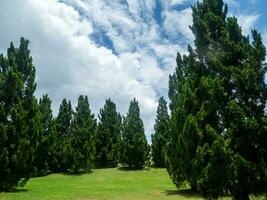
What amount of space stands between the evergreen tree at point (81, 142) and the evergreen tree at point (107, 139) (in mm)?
5851

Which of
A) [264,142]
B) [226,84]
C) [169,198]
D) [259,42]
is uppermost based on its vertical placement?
[259,42]

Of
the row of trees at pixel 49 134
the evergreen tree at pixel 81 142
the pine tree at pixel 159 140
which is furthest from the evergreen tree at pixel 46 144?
the pine tree at pixel 159 140

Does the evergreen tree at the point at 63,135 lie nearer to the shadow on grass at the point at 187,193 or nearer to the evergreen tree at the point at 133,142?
the evergreen tree at the point at 133,142

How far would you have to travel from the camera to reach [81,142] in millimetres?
65875

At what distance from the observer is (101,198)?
31.9 metres

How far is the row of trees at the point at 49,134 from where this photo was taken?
36688 millimetres

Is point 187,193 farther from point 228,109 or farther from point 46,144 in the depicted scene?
point 46,144

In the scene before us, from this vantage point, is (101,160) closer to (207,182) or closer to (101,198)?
(101,198)

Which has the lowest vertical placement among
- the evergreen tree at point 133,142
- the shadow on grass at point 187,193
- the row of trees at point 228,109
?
the shadow on grass at point 187,193

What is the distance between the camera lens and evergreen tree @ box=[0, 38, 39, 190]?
36.2 meters

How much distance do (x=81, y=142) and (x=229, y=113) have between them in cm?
4758

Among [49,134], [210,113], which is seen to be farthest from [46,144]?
[210,113]

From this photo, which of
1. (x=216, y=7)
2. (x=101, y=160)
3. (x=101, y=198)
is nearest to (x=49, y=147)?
(x=101, y=160)

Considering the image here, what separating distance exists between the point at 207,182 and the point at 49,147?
48.0 metres
